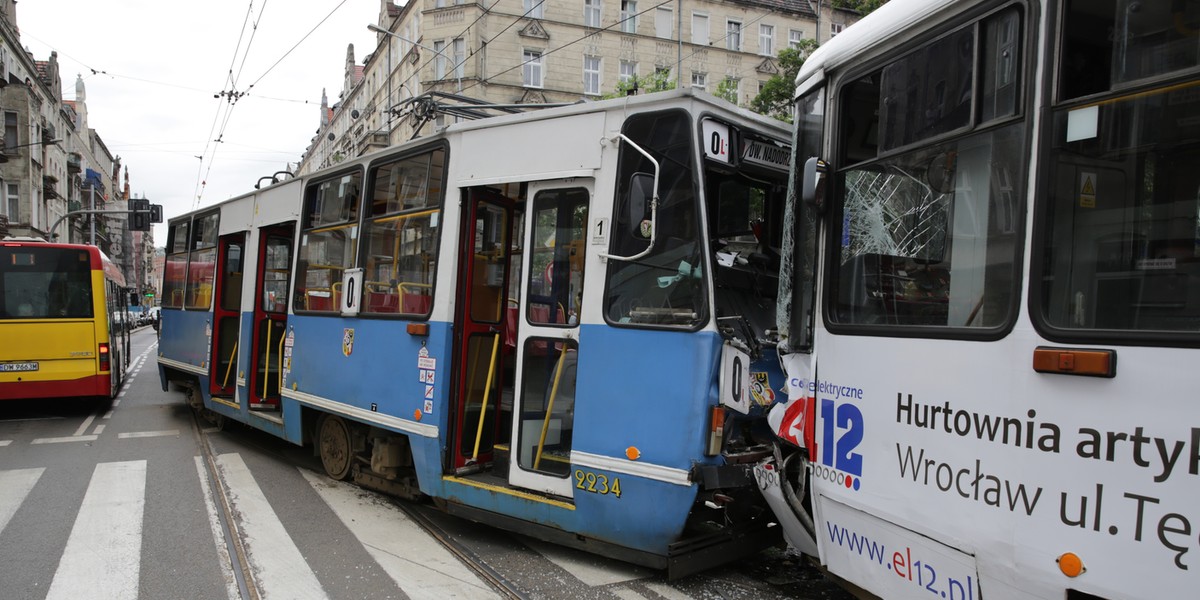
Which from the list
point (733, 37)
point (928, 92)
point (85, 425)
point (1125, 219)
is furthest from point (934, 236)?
point (733, 37)

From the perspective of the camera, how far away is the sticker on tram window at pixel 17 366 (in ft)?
35.0

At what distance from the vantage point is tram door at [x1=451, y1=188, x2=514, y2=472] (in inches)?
215

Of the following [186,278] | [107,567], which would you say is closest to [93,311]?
[186,278]

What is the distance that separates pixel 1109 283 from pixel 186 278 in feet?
39.3

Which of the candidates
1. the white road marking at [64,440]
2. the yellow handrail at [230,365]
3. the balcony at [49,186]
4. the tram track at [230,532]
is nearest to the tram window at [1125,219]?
the tram track at [230,532]

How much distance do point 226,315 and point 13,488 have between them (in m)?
3.38

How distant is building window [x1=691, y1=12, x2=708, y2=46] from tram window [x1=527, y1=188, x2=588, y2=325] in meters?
33.5

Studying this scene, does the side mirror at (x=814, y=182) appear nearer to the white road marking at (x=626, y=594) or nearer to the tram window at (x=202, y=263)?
the white road marking at (x=626, y=594)

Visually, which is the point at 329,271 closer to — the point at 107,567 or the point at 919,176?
the point at 107,567

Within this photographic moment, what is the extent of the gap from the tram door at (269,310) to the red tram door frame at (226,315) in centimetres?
107

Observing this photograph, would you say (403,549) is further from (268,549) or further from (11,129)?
(11,129)

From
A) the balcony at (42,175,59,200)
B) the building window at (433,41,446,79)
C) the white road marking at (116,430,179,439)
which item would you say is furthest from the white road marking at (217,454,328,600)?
the balcony at (42,175,59,200)

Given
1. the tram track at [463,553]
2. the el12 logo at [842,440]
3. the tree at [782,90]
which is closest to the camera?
the el12 logo at [842,440]

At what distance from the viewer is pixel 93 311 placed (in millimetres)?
11516
